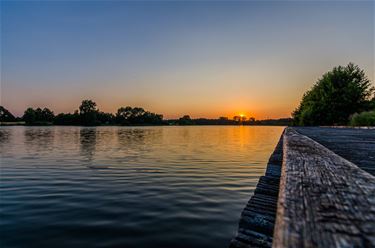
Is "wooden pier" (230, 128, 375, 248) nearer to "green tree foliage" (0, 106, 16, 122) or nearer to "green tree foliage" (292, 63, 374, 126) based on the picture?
"green tree foliage" (292, 63, 374, 126)

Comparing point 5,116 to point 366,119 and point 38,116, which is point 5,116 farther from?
point 366,119

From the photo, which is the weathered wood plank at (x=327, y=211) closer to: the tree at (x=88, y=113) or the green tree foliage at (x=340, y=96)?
the green tree foliage at (x=340, y=96)

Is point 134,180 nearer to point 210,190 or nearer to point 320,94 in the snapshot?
point 210,190

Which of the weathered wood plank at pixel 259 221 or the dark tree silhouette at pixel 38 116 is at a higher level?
the dark tree silhouette at pixel 38 116

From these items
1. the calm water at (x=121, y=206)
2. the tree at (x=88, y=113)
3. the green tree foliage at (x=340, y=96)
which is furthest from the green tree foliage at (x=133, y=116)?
the calm water at (x=121, y=206)

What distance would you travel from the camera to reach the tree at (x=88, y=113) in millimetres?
149750

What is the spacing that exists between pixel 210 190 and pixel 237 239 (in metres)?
6.54

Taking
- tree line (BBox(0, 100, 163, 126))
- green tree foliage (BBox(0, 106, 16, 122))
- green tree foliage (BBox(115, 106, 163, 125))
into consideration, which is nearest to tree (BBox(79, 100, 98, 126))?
tree line (BBox(0, 100, 163, 126))

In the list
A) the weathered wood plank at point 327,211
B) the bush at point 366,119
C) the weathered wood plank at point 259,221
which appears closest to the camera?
the weathered wood plank at point 327,211

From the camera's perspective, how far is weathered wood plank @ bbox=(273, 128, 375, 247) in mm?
647

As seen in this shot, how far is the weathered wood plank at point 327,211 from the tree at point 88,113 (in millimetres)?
159643

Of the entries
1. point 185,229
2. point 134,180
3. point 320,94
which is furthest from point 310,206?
point 320,94

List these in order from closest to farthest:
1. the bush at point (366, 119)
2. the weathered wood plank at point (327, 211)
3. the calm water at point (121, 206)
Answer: the weathered wood plank at point (327, 211) → the calm water at point (121, 206) → the bush at point (366, 119)

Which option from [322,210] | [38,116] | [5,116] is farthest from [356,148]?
[5,116]
